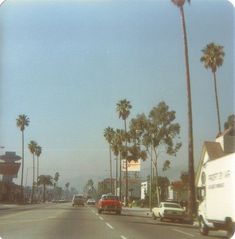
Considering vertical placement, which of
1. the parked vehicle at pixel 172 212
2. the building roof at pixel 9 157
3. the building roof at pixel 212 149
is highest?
the building roof at pixel 9 157

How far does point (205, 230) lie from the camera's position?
70.1ft

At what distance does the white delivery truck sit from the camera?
17047 mm

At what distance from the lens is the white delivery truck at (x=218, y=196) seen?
17.0 metres

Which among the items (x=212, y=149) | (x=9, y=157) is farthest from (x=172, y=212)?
(x=9, y=157)

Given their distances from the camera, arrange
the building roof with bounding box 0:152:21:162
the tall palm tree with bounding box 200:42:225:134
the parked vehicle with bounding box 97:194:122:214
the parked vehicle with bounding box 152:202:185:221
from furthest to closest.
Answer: the building roof with bounding box 0:152:21:162 → the tall palm tree with bounding box 200:42:225:134 → the parked vehicle with bounding box 97:194:122:214 → the parked vehicle with bounding box 152:202:185:221

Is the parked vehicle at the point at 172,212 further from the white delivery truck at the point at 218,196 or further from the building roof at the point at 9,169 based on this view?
the building roof at the point at 9,169

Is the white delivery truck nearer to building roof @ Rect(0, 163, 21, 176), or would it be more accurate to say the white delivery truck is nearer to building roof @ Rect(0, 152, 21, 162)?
building roof @ Rect(0, 163, 21, 176)

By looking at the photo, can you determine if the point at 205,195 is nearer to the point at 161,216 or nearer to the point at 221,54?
the point at 161,216

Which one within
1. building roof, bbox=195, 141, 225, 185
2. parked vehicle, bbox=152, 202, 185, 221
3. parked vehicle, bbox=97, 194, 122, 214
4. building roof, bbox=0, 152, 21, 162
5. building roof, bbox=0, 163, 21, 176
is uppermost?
building roof, bbox=0, 152, 21, 162

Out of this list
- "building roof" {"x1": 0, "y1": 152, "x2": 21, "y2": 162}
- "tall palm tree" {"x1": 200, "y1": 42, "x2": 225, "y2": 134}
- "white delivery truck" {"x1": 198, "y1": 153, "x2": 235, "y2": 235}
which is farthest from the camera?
"building roof" {"x1": 0, "y1": 152, "x2": 21, "y2": 162}

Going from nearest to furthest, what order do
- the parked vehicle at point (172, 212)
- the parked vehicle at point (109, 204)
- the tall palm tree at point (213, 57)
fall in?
the parked vehicle at point (172, 212)
the parked vehicle at point (109, 204)
the tall palm tree at point (213, 57)

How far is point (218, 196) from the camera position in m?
18.7

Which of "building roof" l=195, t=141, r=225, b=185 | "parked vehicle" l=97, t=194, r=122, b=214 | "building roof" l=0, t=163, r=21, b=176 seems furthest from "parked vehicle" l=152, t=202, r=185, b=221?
"building roof" l=0, t=163, r=21, b=176

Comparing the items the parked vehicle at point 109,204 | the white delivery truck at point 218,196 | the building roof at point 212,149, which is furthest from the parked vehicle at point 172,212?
the building roof at point 212,149
